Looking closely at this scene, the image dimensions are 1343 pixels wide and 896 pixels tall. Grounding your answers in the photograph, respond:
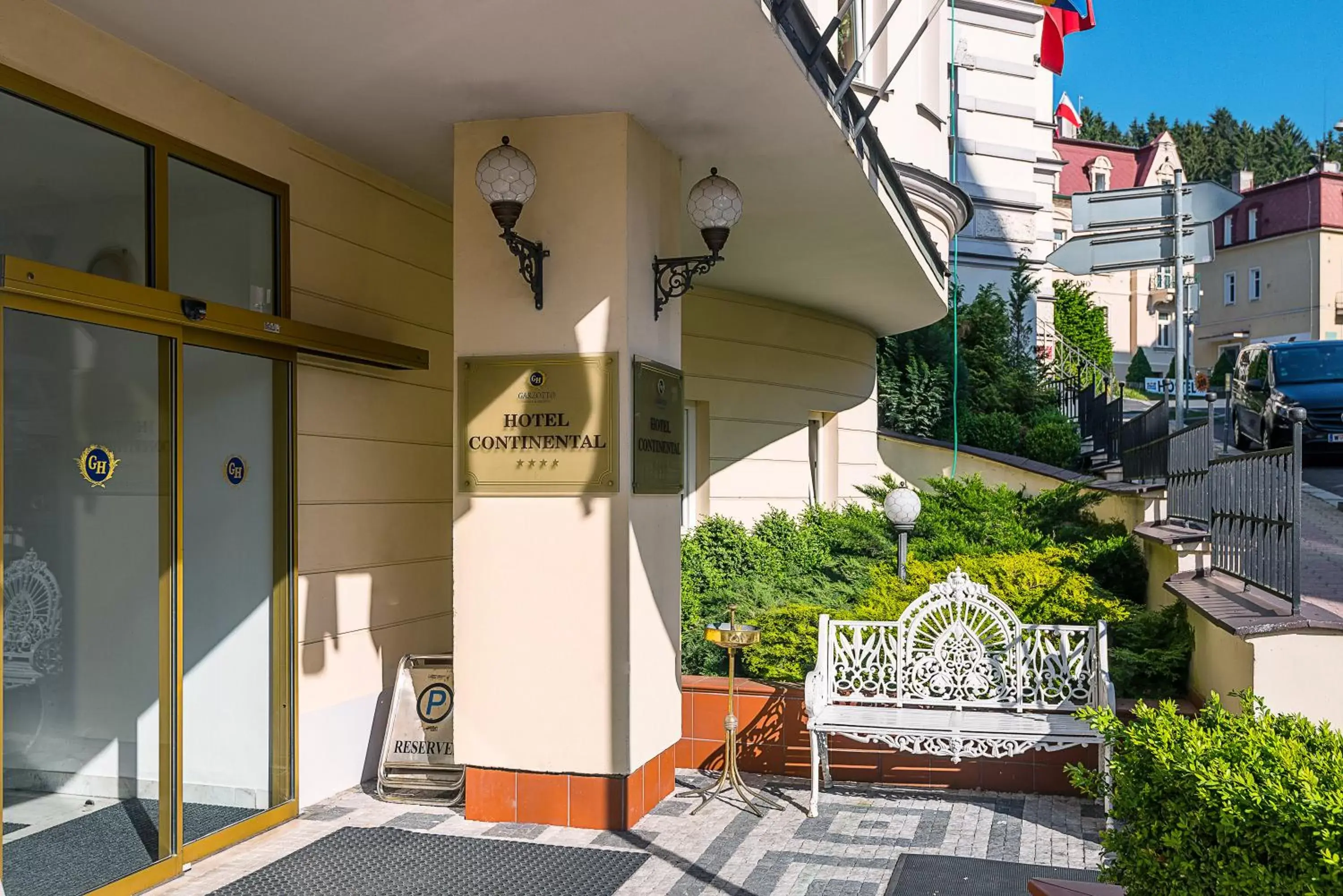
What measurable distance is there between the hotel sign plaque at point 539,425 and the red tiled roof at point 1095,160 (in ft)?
125

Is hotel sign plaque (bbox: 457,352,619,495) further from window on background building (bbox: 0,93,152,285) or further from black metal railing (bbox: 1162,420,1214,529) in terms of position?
black metal railing (bbox: 1162,420,1214,529)

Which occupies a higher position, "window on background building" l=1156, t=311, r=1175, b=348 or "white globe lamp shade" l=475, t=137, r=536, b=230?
"window on background building" l=1156, t=311, r=1175, b=348

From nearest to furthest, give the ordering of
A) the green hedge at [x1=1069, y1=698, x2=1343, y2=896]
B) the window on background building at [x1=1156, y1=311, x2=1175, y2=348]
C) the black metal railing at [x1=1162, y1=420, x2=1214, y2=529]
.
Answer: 1. the green hedge at [x1=1069, y1=698, x2=1343, y2=896]
2. the black metal railing at [x1=1162, y1=420, x2=1214, y2=529]
3. the window on background building at [x1=1156, y1=311, x2=1175, y2=348]

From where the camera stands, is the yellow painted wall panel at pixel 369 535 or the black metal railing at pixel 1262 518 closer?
the black metal railing at pixel 1262 518

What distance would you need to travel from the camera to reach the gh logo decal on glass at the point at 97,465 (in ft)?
13.9

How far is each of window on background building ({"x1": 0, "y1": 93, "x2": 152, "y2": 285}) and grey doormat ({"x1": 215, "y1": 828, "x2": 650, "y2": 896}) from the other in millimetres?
2445

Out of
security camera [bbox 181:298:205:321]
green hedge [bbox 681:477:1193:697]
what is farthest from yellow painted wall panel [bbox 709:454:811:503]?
security camera [bbox 181:298:205:321]

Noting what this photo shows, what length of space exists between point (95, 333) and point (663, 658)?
116 inches

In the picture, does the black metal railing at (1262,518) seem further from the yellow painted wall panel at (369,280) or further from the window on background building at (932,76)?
the window on background building at (932,76)

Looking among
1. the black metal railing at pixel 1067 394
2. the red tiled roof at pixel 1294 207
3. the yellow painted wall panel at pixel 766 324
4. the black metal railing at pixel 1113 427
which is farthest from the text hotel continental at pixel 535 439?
the red tiled roof at pixel 1294 207

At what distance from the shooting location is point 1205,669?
568cm

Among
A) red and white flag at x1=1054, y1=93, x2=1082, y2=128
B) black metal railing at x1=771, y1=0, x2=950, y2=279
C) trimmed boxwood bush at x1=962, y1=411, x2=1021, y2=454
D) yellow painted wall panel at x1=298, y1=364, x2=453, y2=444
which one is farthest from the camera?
red and white flag at x1=1054, y1=93, x2=1082, y2=128

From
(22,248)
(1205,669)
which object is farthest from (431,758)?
(1205,669)

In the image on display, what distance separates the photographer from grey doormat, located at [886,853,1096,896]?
174 inches
